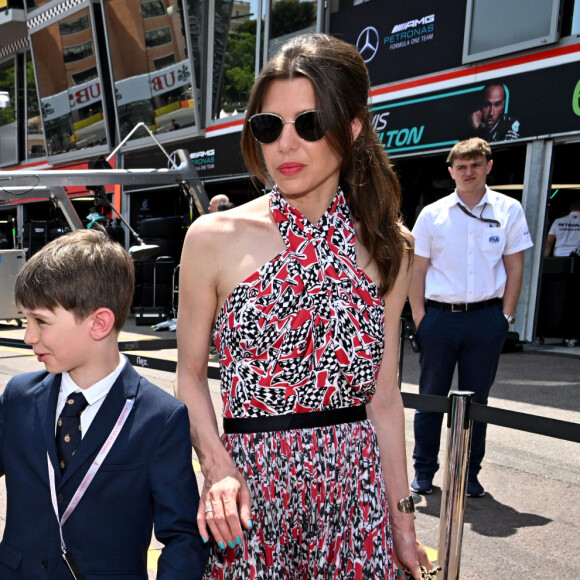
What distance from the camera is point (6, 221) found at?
92.1 feet

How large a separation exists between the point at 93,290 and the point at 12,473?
0.43 metres

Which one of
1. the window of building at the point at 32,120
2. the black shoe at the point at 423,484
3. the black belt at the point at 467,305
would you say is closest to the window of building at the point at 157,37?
the window of building at the point at 32,120

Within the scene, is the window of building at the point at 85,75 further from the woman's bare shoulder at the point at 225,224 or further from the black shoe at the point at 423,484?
the woman's bare shoulder at the point at 225,224

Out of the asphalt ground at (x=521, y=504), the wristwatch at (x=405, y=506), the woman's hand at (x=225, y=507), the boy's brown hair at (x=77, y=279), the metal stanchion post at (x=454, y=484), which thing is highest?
the boy's brown hair at (x=77, y=279)

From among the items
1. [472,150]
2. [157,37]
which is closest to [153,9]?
[157,37]

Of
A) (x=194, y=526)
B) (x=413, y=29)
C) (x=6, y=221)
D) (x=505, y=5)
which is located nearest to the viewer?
(x=194, y=526)

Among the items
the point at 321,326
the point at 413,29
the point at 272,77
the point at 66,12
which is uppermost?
the point at 66,12

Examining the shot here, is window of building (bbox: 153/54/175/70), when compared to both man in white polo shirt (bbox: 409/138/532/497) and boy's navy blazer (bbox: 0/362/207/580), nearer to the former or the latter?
man in white polo shirt (bbox: 409/138/532/497)

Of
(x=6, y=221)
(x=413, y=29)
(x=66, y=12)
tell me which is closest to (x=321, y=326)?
(x=413, y=29)

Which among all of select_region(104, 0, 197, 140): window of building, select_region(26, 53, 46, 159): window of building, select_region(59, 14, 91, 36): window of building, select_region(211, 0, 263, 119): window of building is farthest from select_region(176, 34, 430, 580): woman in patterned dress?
select_region(26, 53, 46, 159): window of building

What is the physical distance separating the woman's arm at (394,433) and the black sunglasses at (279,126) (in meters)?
0.40

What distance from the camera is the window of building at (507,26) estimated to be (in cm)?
949

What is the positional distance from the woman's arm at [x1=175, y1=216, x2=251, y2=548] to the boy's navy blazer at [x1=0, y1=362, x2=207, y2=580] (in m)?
0.04

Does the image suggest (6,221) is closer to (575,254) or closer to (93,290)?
(575,254)
